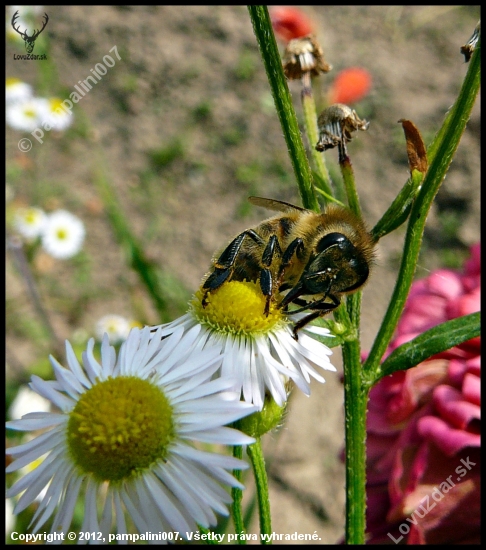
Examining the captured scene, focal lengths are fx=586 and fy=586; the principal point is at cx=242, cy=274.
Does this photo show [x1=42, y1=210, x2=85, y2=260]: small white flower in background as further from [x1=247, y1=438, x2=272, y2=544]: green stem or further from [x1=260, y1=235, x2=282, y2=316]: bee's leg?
[x1=247, y1=438, x2=272, y2=544]: green stem

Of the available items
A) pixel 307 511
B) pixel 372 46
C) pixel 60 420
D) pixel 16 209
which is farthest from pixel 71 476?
pixel 372 46

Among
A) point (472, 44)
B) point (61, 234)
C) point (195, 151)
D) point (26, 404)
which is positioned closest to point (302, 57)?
point (472, 44)

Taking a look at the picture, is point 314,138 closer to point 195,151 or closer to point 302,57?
point 302,57

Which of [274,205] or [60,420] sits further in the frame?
[274,205]

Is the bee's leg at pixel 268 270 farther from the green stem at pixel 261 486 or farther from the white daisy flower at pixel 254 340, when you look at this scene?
the green stem at pixel 261 486

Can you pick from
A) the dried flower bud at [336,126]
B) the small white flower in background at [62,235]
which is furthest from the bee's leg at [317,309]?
the small white flower in background at [62,235]

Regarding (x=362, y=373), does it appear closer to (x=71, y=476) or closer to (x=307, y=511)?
(x=71, y=476)
